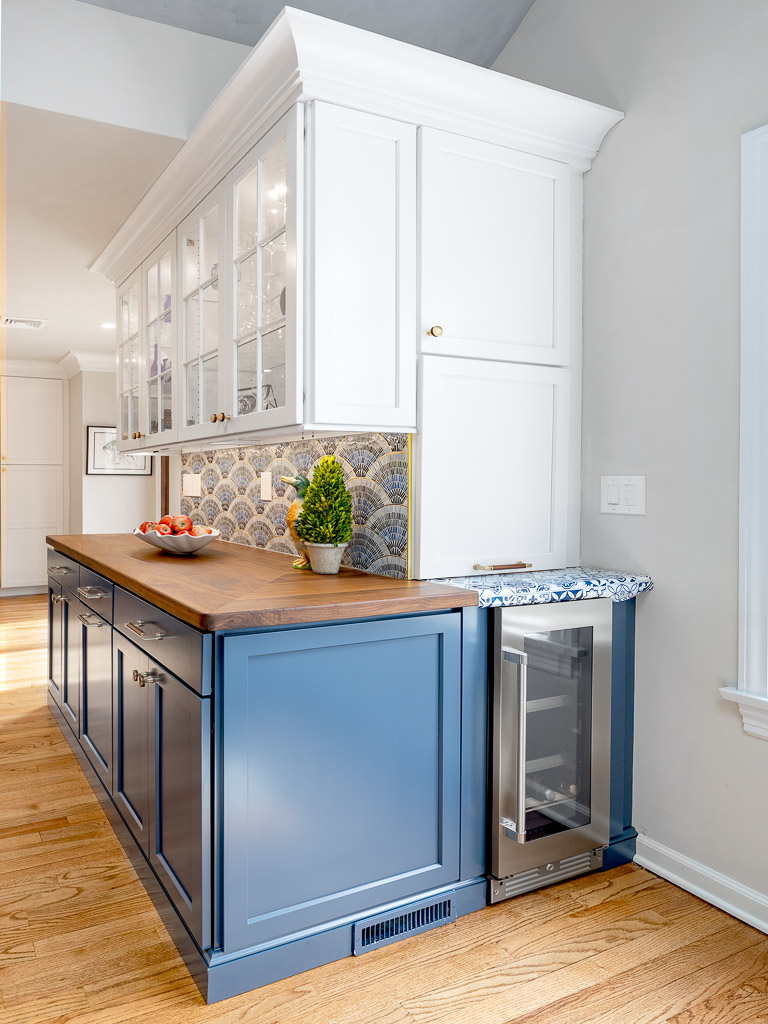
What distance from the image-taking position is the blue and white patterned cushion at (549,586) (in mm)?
1923

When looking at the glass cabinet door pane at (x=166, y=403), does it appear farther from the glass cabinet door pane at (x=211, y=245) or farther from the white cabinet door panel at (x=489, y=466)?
the white cabinet door panel at (x=489, y=466)

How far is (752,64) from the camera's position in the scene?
186 cm

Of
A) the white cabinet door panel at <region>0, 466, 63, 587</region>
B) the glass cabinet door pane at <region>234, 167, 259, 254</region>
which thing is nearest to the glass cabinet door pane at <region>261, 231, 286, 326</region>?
the glass cabinet door pane at <region>234, 167, 259, 254</region>

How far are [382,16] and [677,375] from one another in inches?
64.6

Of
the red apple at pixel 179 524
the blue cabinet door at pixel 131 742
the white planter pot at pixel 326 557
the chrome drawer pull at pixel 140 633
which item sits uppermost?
the red apple at pixel 179 524

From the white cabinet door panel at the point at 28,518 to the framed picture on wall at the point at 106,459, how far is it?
95 cm

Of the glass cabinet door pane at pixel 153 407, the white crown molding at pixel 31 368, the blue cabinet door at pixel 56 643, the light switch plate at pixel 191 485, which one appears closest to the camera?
the blue cabinet door at pixel 56 643

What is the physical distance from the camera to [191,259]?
113 inches

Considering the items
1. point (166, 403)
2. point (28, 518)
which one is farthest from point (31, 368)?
point (166, 403)

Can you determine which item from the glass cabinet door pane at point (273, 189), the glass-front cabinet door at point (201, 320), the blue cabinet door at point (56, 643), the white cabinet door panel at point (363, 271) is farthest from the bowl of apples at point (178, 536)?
the glass cabinet door pane at point (273, 189)

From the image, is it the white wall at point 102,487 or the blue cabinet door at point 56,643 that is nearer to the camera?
the blue cabinet door at point 56,643

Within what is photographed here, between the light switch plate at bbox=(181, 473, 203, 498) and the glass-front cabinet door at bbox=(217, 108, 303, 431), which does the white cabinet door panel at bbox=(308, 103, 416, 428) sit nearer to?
the glass-front cabinet door at bbox=(217, 108, 303, 431)

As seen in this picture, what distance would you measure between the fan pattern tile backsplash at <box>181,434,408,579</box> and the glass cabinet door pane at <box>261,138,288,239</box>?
0.69m

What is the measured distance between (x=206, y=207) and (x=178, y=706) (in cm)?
182
